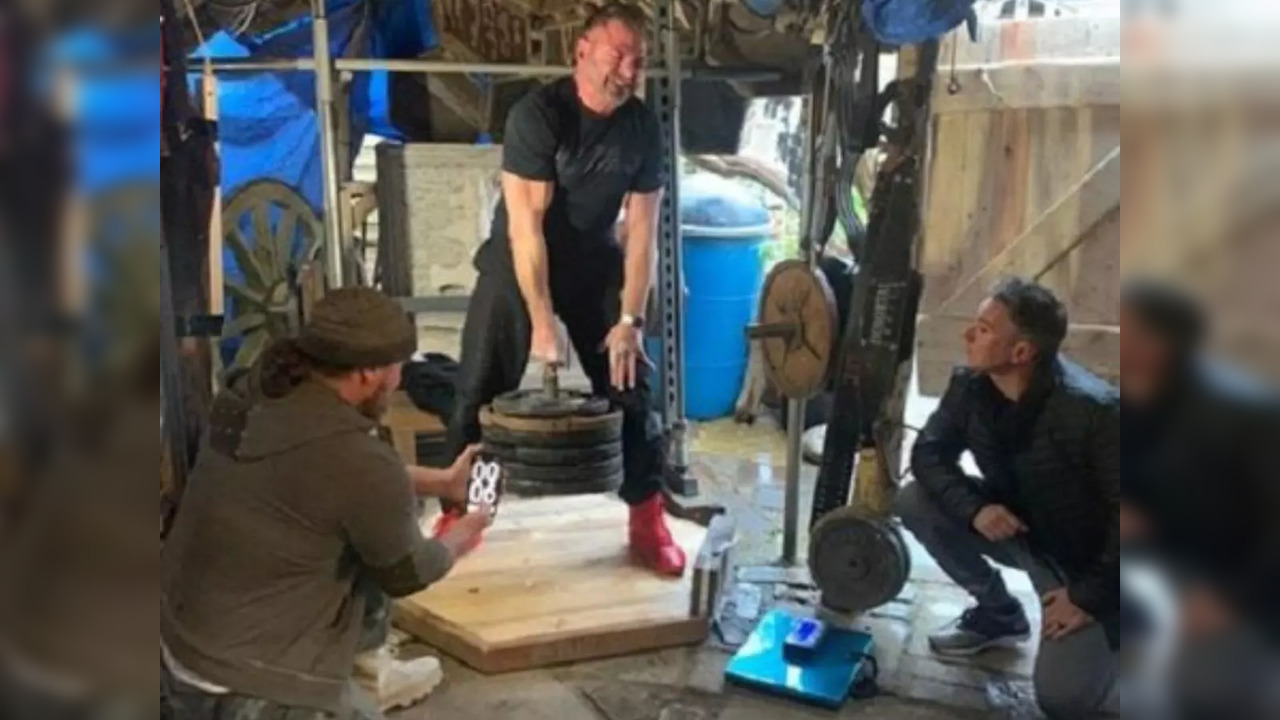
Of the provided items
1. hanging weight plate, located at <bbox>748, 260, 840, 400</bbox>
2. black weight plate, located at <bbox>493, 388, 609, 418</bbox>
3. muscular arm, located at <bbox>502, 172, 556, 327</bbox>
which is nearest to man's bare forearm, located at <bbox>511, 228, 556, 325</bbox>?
muscular arm, located at <bbox>502, 172, 556, 327</bbox>

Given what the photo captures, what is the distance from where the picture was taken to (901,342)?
5.99ft

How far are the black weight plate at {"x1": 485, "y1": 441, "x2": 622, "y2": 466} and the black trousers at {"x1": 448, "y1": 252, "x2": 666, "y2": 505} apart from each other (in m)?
0.06

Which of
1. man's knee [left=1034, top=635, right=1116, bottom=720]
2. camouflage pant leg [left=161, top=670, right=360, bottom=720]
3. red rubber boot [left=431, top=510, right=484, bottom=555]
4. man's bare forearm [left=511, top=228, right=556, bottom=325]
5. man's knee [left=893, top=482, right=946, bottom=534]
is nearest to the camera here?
camouflage pant leg [left=161, top=670, right=360, bottom=720]

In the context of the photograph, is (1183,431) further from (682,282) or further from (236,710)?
(682,282)

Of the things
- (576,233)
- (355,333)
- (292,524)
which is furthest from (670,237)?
(292,524)

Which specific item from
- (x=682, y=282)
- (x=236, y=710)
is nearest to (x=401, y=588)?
(x=236, y=710)

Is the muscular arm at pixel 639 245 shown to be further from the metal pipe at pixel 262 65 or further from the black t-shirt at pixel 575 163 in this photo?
the metal pipe at pixel 262 65

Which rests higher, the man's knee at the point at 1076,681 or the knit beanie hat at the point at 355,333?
the knit beanie hat at the point at 355,333

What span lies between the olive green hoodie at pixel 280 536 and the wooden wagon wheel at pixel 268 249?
0.55 ft

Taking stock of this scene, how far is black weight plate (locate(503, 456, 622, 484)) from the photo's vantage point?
1.63m

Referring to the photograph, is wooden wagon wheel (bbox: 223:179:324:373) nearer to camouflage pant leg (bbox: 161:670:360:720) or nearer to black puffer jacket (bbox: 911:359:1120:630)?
camouflage pant leg (bbox: 161:670:360:720)

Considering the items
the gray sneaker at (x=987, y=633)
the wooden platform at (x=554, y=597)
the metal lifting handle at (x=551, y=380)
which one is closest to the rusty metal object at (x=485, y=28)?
the metal lifting handle at (x=551, y=380)

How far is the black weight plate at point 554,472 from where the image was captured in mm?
1629

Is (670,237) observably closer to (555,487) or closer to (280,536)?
(555,487)
